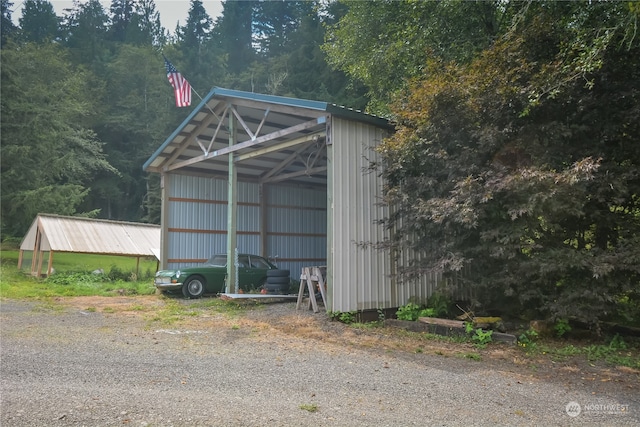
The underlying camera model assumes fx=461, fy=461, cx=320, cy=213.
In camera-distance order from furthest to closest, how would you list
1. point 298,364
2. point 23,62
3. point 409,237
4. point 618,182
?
point 23,62, point 409,237, point 618,182, point 298,364

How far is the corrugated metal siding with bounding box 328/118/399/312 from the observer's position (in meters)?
9.26

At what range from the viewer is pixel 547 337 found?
8.05 metres

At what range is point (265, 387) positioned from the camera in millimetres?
4812

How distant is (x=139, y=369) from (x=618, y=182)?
7.38 metres

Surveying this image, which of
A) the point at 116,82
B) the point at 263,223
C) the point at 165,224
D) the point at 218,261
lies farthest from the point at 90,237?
the point at 116,82

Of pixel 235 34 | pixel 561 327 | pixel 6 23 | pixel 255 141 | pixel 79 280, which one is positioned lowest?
pixel 561 327

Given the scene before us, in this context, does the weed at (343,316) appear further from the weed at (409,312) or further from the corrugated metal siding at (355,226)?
the weed at (409,312)

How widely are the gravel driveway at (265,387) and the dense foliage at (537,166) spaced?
6.89 ft

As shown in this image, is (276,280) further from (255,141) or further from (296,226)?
(296,226)

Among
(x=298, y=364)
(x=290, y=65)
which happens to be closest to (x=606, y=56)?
(x=298, y=364)

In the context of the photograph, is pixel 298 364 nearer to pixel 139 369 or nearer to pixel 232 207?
pixel 139 369

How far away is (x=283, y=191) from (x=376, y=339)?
1102 cm

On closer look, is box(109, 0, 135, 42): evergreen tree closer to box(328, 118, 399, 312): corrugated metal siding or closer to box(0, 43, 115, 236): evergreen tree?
box(0, 43, 115, 236): evergreen tree

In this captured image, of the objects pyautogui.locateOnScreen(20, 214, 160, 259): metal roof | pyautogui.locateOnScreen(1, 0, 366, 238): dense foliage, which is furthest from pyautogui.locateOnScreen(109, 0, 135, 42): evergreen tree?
pyautogui.locateOnScreen(20, 214, 160, 259): metal roof
